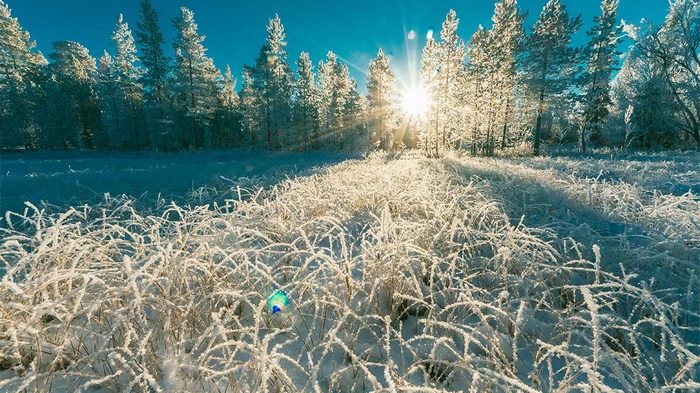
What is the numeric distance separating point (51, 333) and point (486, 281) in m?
2.96

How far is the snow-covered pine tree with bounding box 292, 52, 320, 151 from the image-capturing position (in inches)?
1208

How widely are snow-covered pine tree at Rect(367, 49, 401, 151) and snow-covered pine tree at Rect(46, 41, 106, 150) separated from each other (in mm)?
29496

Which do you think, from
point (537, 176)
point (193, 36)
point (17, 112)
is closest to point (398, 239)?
point (537, 176)

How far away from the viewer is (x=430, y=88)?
24500 millimetres

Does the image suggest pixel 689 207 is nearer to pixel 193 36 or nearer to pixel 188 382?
pixel 188 382

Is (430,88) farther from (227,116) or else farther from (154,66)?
(227,116)

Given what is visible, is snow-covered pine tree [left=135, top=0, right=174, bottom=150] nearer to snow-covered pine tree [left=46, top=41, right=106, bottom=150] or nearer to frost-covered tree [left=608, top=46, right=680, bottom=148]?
snow-covered pine tree [left=46, top=41, right=106, bottom=150]

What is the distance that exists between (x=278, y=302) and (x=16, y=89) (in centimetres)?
3640

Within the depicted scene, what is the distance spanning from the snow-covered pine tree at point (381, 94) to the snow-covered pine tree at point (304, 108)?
7.35m

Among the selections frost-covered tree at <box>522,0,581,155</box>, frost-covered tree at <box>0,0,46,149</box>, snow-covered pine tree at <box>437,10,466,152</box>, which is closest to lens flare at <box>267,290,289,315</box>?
frost-covered tree at <box>522,0,581,155</box>

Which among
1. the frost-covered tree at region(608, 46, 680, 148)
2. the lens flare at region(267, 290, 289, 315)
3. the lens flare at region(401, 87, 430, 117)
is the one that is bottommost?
the lens flare at region(267, 290, 289, 315)

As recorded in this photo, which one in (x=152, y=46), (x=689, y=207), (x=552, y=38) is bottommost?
(x=689, y=207)

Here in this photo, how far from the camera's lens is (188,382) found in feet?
4.33

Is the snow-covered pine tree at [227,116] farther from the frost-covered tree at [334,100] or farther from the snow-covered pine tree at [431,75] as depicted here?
the snow-covered pine tree at [431,75]
